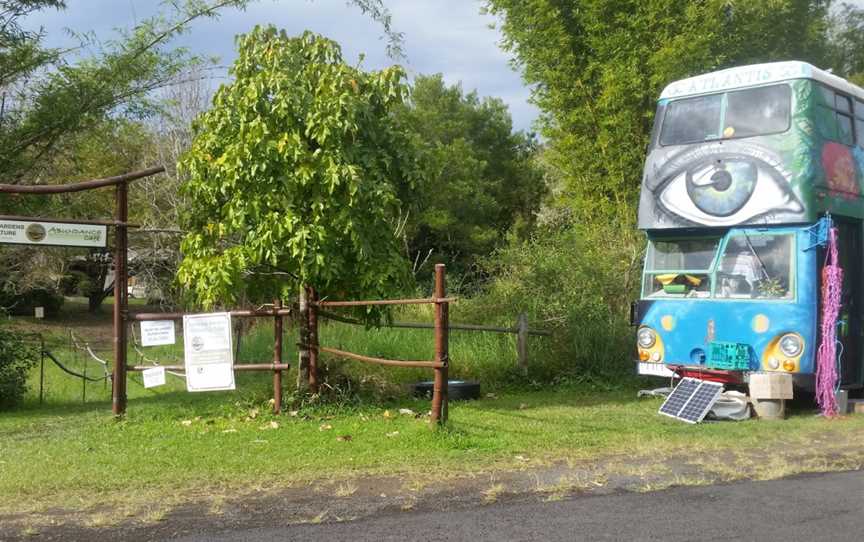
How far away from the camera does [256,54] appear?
10172 millimetres

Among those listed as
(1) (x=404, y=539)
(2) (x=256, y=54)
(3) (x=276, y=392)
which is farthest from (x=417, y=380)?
(1) (x=404, y=539)

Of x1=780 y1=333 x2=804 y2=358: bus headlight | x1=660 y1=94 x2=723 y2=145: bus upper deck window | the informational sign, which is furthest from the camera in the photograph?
x1=660 y1=94 x2=723 y2=145: bus upper deck window

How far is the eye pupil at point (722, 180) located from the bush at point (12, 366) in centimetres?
970

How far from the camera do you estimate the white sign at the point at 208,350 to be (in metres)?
9.26

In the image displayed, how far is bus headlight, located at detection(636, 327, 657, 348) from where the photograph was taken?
11555 mm

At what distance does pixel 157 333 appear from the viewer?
9531 mm

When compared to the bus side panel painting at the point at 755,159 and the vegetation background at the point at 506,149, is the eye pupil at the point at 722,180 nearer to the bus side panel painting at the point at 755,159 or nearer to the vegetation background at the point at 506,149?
the bus side panel painting at the point at 755,159

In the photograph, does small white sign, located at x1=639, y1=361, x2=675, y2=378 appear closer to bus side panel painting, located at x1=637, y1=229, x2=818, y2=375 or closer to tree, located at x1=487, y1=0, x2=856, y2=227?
bus side panel painting, located at x1=637, y1=229, x2=818, y2=375

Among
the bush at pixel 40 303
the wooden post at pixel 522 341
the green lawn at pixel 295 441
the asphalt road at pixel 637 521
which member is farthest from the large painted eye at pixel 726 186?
the bush at pixel 40 303

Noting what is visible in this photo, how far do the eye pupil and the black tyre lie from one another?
4225 millimetres

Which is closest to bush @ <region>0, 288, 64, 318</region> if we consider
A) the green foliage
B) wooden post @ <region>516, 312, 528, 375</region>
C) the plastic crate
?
the green foliage

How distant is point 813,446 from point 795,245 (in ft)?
9.18

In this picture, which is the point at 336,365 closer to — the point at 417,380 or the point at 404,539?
the point at 417,380

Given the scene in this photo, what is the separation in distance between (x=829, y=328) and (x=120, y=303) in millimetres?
8294
